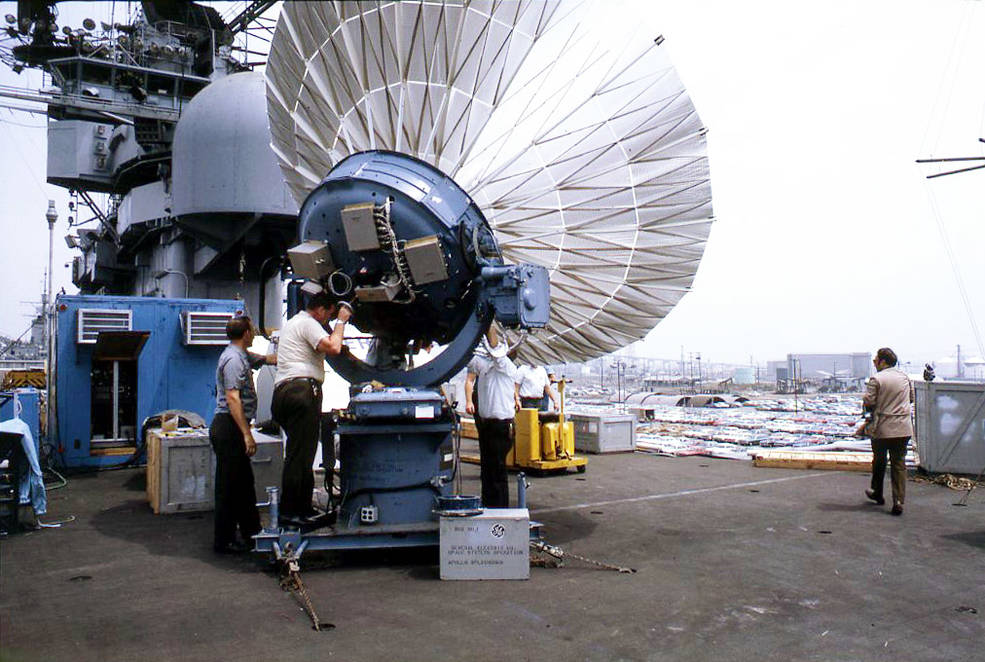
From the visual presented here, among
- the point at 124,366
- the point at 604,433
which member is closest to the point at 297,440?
the point at 124,366

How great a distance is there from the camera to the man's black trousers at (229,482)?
20.3 feet

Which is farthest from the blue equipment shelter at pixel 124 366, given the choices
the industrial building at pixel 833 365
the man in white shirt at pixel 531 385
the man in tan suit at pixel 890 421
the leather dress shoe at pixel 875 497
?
the industrial building at pixel 833 365

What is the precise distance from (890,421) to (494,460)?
466cm

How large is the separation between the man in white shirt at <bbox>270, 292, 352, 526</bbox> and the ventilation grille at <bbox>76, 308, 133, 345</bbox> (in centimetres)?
753

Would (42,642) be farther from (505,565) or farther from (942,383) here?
(942,383)

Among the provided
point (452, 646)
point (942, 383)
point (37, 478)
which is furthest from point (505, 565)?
point (942, 383)

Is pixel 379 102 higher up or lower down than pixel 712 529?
higher up

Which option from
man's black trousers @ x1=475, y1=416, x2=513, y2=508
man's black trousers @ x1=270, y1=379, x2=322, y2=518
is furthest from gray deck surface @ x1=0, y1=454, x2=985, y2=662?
man's black trousers @ x1=475, y1=416, x2=513, y2=508

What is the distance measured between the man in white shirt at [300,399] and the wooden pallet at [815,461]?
8.38 metres

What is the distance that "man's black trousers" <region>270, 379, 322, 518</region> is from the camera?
5848mm

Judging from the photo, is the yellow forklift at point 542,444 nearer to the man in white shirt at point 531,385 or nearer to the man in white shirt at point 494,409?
the man in white shirt at point 531,385

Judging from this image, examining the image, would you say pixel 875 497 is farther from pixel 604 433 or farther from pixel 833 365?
pixel 833 365

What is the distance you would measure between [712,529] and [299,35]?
6047mm

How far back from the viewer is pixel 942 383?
10.8 meters
